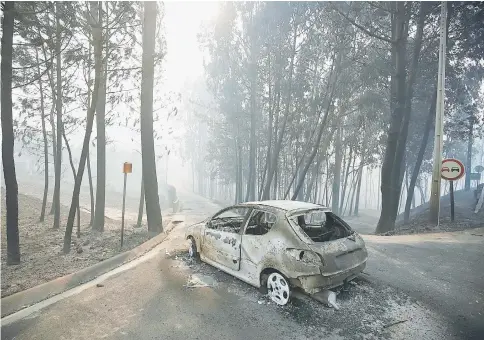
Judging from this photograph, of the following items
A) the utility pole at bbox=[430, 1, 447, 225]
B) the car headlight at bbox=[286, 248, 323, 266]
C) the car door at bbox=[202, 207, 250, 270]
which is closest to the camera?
the car headlight at bbox=[286, 248, 323, 266]

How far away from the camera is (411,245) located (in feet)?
25.6

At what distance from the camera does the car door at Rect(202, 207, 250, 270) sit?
5230 millimetres

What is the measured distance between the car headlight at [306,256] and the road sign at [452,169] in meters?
7.13


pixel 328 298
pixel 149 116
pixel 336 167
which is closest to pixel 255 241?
pixel 328 298

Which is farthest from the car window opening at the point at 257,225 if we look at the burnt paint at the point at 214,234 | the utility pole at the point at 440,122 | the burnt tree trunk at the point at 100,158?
the burnt tree trunk at the point at 100,158

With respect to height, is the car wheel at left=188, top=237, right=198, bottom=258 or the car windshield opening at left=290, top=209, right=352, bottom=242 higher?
the car windshield opening at left=290, top=209, right=352, bottom=242

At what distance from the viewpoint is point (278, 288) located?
14.9ft

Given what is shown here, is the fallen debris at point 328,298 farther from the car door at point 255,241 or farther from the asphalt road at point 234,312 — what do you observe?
the car door at point 255,241

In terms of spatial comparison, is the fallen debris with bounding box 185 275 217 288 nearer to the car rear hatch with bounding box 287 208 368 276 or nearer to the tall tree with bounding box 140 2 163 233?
the car rear hatch with bounding box 287 208 368 276

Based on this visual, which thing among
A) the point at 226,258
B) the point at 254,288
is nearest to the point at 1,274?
the point at 226,258

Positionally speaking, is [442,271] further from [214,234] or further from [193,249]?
[193,249]

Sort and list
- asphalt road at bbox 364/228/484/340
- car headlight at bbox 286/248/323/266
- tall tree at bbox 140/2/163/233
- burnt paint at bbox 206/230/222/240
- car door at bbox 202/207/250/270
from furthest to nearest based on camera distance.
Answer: tall tree at bbox 140/2/163/233 → burnt paint at bbox 206/230/222/240 → car door at bbox 202/207/250/270 → asphalt road at bbox 364/228/484/340 → car headlight at bbox 286/248/323/266

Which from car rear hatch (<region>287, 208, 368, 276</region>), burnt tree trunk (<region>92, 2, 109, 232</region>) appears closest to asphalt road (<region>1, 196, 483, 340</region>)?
car rear hatch (<region>287, 208, 368, 276</region>)

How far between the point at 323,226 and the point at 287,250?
4.33 ft
